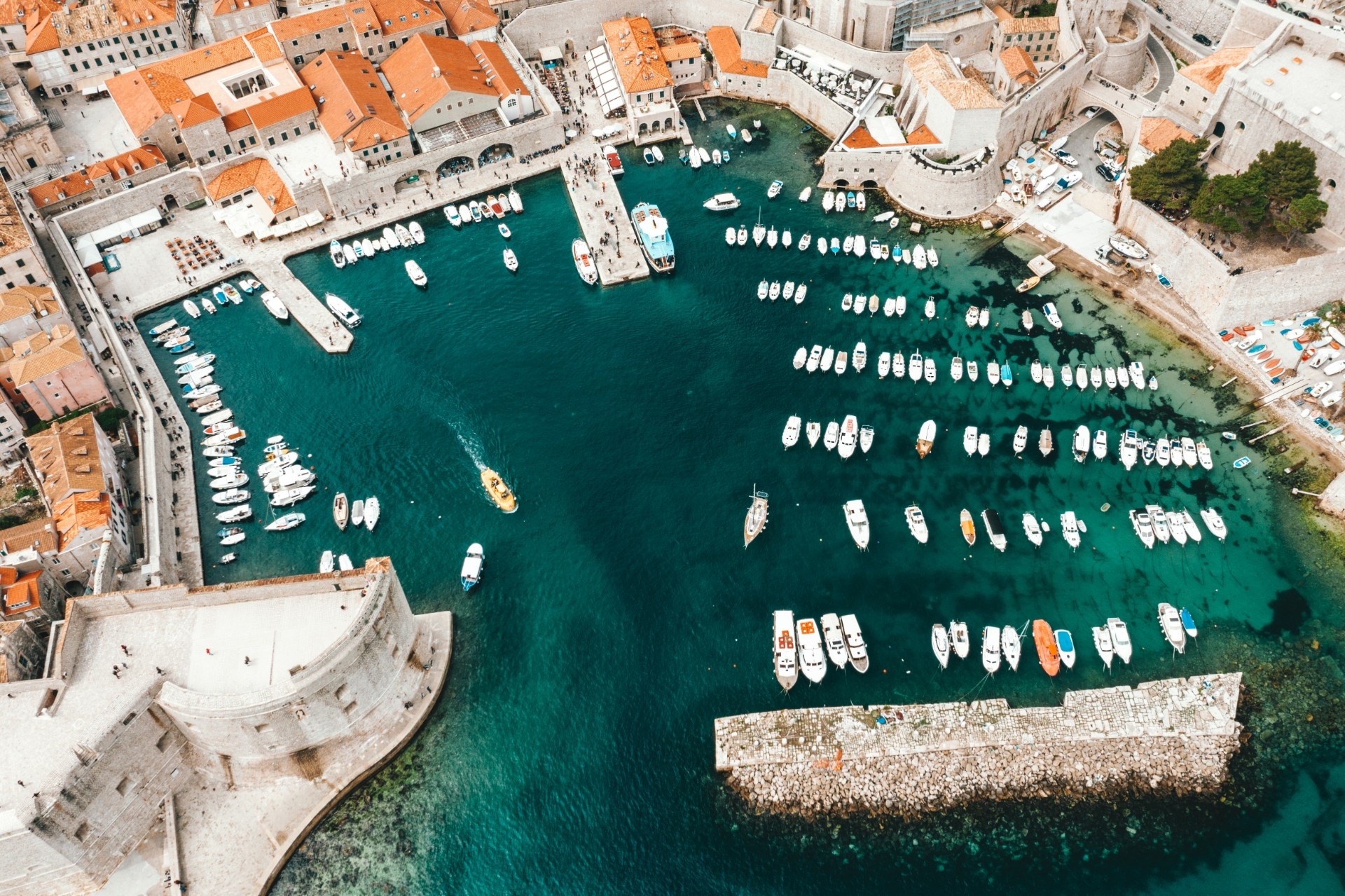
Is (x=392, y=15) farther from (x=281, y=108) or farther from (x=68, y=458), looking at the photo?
(x=68, y=458)

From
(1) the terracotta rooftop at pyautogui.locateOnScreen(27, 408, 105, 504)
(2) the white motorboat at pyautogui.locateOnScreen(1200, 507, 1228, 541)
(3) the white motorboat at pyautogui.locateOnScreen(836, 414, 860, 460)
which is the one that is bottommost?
(2) the white motorboat at pyautogui.locateOnScreen(1200, 507, 1228, 541)

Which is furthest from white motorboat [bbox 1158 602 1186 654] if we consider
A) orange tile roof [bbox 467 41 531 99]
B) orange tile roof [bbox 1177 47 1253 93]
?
orange tile roof [bbox 467 41 531 99]

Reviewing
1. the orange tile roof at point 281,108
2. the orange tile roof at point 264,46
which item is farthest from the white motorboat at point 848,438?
the orange tile roof at point 264,46

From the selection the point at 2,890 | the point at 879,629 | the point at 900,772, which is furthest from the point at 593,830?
the point at 2,890

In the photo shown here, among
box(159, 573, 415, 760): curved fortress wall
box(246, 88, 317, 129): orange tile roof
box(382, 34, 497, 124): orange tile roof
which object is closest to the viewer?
box(159, 573, 415, 760): curved fortress wall

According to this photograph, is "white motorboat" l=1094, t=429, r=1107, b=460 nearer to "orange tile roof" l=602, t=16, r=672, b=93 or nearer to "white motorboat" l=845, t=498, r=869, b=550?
"white motorboat" l=845, t=498, r=869, b=550

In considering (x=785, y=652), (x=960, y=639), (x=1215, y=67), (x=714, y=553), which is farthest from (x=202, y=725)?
(x=1215, y=67)
